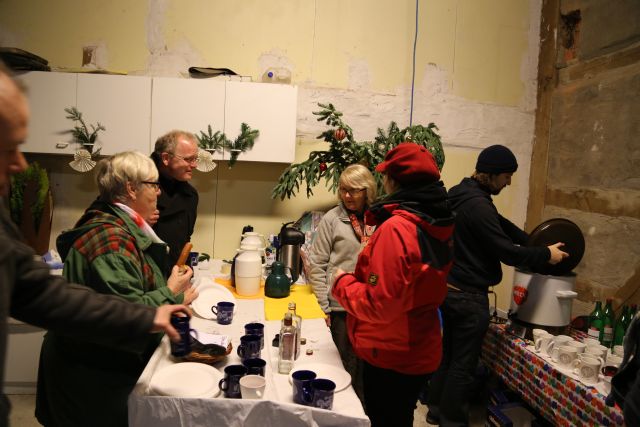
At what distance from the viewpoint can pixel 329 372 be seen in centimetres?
174

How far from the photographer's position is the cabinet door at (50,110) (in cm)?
339

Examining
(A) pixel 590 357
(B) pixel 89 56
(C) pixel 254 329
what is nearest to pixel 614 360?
(A) pixel 590 357

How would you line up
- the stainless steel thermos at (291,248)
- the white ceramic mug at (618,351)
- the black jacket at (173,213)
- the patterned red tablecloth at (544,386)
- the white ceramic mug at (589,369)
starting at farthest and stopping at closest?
the stainless steel thermos at (291,248) → the black jacket at (173,213) → the white ceramic mug at (618,351) → the white ceramic mug at (589,369) → the patterned red tablecloth at (544,386)

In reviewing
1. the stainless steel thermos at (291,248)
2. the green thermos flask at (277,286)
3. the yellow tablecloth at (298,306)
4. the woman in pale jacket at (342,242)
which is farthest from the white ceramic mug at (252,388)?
the stainless steel thermos at (291,248)

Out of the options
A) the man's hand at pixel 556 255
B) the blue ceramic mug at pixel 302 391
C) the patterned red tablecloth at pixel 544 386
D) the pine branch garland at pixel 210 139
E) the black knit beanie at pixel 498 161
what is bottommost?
A: the patterned red tablecloth at pixel 544 386

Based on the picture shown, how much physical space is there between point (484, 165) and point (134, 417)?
7.09 ft

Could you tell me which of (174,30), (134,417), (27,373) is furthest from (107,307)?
(174,30)

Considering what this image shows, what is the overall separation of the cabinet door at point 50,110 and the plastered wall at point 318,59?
40 cm

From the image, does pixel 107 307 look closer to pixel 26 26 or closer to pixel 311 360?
pixel 311 360

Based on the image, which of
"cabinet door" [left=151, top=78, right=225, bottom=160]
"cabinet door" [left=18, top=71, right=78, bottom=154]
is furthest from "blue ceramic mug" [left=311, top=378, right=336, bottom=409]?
"cabinet door" [left=18, top=71, right=78, bottom=154]

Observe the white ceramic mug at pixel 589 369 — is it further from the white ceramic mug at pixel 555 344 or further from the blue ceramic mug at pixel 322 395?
the blue ceramic mug at pixel 322 395

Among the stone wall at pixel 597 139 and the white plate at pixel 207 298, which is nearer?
the white plate at pixel 207 298

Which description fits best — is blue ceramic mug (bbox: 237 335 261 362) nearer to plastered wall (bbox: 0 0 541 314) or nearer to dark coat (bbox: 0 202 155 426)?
dark coat (bbox: 0 202 155 426)

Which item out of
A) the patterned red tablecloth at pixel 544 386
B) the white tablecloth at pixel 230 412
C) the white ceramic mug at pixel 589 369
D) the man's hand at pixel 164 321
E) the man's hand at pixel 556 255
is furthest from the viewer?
the man's hand at pixel 556 255
